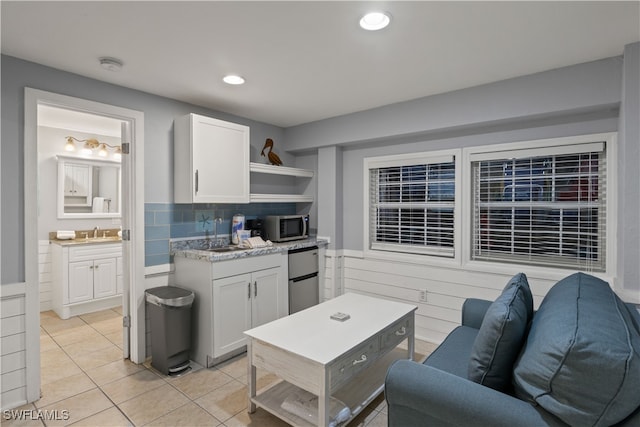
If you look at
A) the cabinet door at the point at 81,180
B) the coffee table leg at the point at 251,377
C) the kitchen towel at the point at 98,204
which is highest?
the cabinet door at the point at 81,180

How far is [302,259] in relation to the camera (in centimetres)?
369

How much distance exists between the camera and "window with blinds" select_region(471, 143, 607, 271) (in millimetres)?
2609

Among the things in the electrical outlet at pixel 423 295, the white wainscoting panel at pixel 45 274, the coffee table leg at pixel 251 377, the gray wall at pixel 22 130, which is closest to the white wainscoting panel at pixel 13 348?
the gray wall at pixel 22 130

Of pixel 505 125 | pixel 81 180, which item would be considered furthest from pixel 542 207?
pixel 81 180

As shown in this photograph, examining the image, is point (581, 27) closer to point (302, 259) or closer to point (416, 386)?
point (416, 386)

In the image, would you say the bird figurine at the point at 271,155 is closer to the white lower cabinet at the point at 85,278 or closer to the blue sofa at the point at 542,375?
the white lower cabinet at the point at 85,278

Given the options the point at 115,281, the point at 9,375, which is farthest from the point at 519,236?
the point at 115,281

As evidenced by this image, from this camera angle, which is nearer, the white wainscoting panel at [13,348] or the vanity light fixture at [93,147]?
the white wainscoting panel at [13,348]

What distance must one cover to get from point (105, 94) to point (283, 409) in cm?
267

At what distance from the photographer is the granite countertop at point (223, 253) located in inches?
110

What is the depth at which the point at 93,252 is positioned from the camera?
421 cm

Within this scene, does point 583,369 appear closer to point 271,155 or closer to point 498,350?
point 498,350

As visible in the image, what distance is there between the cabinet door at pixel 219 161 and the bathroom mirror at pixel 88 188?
8.28 ft

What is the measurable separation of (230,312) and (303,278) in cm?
102
